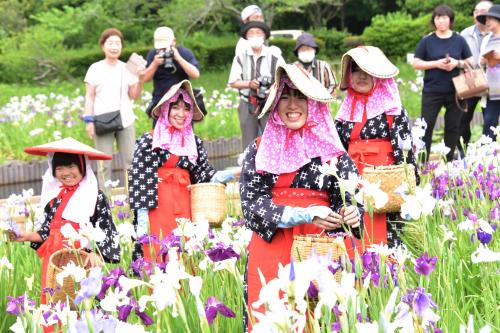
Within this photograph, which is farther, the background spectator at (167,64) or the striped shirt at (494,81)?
the striped shirt at (494,81)

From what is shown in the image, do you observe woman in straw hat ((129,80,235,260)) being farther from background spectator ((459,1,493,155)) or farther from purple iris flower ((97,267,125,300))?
background spectator ((459,1,493,155))

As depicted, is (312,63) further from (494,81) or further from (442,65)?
(494,81)

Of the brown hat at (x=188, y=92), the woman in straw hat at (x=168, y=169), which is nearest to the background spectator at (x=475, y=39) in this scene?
the brown hat at (x=188, y=92)

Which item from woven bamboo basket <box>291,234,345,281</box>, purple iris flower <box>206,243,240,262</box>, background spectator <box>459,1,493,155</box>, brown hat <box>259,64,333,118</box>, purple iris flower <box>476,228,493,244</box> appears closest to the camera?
purple iris flower <box>476,228,493,244</box>

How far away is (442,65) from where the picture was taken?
7.36 metres

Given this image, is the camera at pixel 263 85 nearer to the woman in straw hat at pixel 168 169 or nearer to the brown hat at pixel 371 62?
the woman in straw hat at pixel 168 169

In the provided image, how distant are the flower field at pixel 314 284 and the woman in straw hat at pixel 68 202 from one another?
215mm

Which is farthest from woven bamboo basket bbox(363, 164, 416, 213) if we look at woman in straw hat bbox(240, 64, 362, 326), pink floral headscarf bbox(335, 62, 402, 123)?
woman in straw hat bbox(240, 64, 362, 326)

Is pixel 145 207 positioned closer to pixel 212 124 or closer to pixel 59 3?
pixel 212 124

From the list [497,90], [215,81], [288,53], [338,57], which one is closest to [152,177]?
[497,90]

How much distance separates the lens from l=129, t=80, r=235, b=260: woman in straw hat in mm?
4812

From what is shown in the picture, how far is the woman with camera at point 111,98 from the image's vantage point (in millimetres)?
7242

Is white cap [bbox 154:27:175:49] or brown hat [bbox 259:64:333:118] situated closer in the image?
brown hat [bbox 259:64:333:118]

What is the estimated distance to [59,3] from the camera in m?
24.8
